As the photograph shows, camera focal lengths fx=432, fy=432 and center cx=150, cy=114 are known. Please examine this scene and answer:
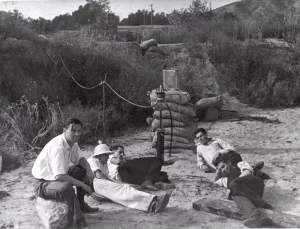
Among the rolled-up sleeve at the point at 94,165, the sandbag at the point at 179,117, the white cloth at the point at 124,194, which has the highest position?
the sandbag at the point at 179,117

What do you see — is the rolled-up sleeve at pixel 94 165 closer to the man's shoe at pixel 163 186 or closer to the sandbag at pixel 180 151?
the man's shoe at pixel 163 186

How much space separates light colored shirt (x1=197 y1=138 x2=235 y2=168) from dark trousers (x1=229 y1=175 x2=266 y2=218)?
122 cm

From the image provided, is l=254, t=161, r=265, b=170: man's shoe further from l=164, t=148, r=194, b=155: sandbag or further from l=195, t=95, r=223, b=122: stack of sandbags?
l=195, t=95, r=223, b=122: stack of sandbags

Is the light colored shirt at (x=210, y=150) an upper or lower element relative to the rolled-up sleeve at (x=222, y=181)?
upper

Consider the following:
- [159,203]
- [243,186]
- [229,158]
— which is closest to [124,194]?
[159,203]

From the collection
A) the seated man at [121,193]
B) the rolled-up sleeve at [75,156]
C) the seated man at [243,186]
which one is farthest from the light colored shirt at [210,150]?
the rolled-up sleeve at [75,156]

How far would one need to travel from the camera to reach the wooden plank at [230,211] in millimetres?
4594

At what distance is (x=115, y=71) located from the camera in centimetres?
1196

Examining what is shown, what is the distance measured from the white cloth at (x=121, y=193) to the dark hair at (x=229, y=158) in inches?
58.9

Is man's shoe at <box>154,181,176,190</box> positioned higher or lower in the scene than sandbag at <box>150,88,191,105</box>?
lower

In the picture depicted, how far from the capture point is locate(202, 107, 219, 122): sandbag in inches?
446

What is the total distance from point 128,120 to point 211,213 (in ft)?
20.1

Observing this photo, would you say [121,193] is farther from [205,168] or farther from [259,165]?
[259,165]

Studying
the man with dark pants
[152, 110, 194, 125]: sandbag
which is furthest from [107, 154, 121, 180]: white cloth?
[152, 110, 194, 125]: sandbag
